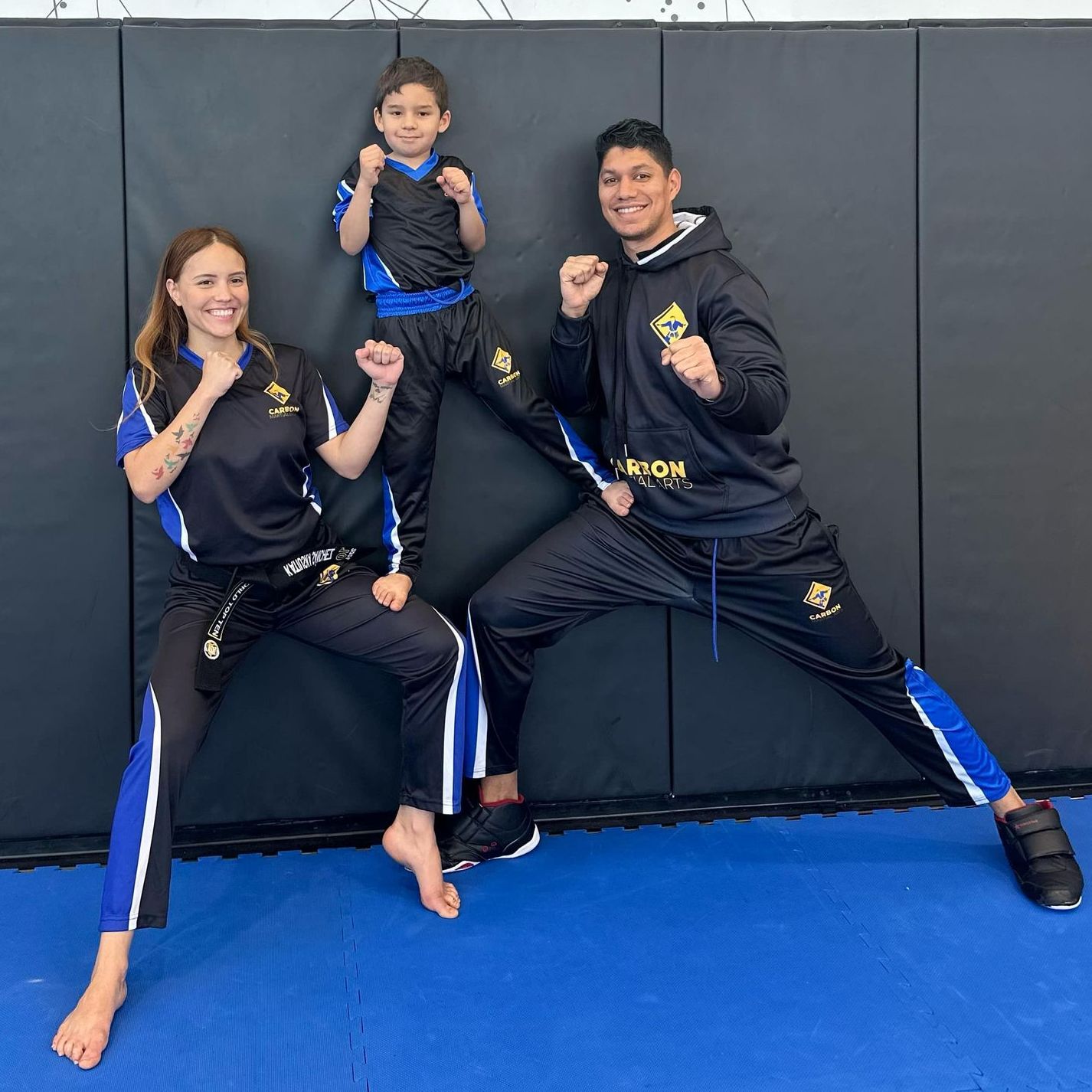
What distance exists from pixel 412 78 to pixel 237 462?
1.15 m

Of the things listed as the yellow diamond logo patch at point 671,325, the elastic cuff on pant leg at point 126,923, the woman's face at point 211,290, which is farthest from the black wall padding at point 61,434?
the yellow diamond logo patch at point 671,325

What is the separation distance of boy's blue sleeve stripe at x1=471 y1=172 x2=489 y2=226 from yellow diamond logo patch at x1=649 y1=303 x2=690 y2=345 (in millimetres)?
609

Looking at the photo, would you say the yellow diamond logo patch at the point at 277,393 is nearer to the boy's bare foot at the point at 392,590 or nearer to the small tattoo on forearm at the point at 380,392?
the small tattoo on forearm at the point at 380,392

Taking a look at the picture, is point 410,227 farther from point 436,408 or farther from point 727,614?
point 727,614

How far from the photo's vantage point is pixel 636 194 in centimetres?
290

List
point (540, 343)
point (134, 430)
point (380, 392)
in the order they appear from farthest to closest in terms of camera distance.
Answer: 1. point (540, 343)
2. point (380, 392)
3. point (134, 430)

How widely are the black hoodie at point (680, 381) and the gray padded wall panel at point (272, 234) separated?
2.43 ft

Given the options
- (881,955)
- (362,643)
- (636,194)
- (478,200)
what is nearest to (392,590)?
(362,643)

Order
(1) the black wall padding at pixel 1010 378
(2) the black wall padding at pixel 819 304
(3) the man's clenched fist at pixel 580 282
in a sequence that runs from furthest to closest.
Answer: (1) the black wall padding at pixel 1010 378, (2) the black wall padding at pixel 819 304, (3) the man's clenched fist at pixel 580 282

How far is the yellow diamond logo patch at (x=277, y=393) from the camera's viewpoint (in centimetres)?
286

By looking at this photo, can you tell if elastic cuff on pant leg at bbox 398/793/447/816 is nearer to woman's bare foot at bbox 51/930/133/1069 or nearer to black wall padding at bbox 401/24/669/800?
black wall padding at bbox 401/24/669/800

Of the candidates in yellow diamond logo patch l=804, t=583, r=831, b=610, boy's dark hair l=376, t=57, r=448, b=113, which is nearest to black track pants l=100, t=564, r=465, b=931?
yellow diamond logo patch l=804, t=583, r=831, b=610

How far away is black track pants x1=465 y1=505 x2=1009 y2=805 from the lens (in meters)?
2.90

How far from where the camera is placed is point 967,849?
305 centimetres
